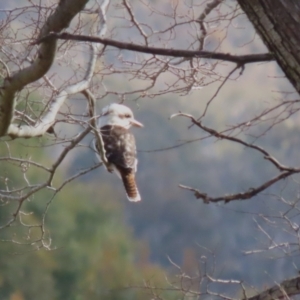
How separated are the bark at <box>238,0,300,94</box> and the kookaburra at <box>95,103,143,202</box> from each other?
1.99m

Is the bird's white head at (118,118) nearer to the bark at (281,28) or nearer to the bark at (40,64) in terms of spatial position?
the bark at (40,64)

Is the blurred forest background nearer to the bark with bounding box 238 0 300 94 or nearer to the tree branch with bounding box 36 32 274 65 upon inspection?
the tree branch with bounding box 36 32 274 65

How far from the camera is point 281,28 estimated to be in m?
1.55

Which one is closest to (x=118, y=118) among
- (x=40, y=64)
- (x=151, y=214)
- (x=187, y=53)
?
(x=40, y=64)

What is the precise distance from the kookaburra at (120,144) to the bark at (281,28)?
1.99 m

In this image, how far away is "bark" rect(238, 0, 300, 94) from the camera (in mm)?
1535

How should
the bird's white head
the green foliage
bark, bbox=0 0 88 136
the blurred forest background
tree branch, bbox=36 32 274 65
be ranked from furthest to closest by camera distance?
the green foliage
the blurred forest background
the bird's white head
bark, bbox=0 0 88 136
tree branch, bbox=36 32 274 65

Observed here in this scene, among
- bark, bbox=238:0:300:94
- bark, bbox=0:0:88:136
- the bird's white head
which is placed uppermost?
the bird's white head

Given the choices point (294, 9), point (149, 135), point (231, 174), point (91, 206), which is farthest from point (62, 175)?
point (294, 9)

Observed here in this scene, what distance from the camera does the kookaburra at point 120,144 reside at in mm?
3629

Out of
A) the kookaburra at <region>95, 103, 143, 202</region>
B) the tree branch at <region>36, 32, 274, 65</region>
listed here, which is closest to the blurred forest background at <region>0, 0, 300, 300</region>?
the kookaburra at <region>95, 103, 143, 202</region>

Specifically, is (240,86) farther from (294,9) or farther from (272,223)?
(294,9)

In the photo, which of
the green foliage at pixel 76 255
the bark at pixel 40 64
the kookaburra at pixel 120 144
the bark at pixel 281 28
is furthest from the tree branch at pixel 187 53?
the green foliage at pixel 76 255

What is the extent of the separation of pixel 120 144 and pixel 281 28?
2182 millimetres
